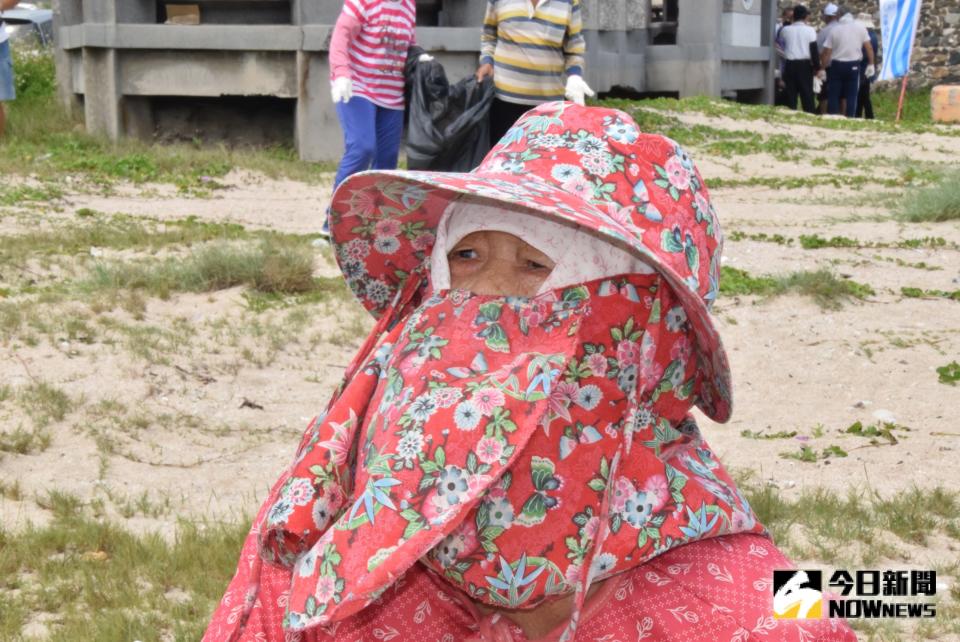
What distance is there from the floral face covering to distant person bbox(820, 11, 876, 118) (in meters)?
18.0

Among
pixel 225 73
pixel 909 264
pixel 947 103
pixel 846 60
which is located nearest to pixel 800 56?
pixel 846 60

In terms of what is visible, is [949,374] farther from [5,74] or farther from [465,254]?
[5,74]

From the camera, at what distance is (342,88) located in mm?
7512

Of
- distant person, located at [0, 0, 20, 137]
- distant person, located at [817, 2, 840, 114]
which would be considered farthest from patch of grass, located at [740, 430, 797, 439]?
distant person, located at [817, 2, 840, 114]

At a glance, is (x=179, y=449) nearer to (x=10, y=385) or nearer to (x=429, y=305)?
(x=10, y=385)

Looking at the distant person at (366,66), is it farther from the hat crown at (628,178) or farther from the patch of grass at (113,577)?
the hat crown at (628,178)

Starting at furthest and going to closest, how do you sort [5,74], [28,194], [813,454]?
1. [28,194]
2. [5,74]
3. [813,454]

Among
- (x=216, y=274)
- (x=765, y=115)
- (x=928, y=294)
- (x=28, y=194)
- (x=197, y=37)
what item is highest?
(x=197, y=37)

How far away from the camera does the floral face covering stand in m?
2.09

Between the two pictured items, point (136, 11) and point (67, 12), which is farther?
point (67, 12)

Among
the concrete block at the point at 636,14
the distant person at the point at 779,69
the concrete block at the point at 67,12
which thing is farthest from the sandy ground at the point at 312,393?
the distant person at the point at 779,69

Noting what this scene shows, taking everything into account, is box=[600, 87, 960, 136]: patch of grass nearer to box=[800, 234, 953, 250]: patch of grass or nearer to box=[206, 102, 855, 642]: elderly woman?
box=[800, 234, 953, 250]: patch of grass

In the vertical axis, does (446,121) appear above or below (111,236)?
above

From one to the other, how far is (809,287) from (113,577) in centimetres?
441
